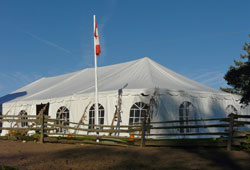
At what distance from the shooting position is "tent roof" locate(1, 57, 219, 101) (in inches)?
606

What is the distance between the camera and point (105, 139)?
41.5ft

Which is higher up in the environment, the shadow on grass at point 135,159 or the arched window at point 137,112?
the arched window at point 137,112

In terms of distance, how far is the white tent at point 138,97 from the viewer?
14195 mm

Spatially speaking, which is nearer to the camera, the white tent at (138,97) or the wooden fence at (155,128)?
the wooden fence at (155,128)

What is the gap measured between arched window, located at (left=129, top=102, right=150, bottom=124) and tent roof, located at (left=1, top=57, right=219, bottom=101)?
2.81 ft

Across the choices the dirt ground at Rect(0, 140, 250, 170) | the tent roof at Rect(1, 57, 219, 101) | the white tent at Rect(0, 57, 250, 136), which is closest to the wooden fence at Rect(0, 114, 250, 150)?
the white tent at Rect(0, 57, 250, 136)

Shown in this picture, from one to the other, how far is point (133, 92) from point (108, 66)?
674 cm

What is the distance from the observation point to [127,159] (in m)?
8.17

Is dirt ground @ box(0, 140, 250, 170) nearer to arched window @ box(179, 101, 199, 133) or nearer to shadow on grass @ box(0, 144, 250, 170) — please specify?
shadow on grass @ box(0, 144, 250, 170)

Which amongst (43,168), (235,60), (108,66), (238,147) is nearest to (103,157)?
(43,168)

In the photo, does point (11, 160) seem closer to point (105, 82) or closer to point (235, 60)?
Answer: point (105, 82)

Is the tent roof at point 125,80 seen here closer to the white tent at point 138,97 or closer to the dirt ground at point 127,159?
the white tent at point 138,97

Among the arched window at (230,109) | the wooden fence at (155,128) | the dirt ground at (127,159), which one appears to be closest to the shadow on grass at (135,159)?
the dirt ground at (127,159)

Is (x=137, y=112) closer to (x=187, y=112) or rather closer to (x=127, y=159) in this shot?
(x=187, y=112)
